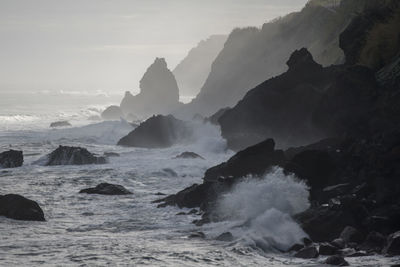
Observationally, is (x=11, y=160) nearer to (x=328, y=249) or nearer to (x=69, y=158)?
(x=69, y=158)

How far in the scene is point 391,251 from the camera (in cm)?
1479

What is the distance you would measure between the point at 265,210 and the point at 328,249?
4.81 meters

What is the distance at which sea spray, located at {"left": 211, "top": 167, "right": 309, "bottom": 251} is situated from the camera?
17.1 metres

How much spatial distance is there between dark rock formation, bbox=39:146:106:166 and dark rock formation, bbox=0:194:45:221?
17905 mm

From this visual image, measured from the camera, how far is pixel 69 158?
40062 mm

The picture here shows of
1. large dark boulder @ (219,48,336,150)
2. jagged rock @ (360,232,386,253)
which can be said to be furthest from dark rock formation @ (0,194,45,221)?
large dark boulder @ (219,48,336,150)

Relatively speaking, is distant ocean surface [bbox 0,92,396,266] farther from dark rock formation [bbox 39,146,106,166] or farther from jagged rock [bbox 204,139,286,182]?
dark rock formation [bbox 39,146,106,166]

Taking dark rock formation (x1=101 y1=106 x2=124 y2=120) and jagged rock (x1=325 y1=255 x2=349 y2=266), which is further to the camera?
dark rock formation (x1=101 y1=106 x2=124 y2=120)

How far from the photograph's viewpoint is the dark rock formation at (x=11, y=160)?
3801cm

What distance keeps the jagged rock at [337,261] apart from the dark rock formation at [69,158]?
2787 centimetres

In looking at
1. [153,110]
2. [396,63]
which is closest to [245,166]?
[396,63]

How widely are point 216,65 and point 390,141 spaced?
8209 centimetres

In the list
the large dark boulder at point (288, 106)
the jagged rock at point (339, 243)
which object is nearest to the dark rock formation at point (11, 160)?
the large dark boulder at point (288, 106)

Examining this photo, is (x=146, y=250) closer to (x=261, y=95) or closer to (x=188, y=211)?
(x=188, y=211)
